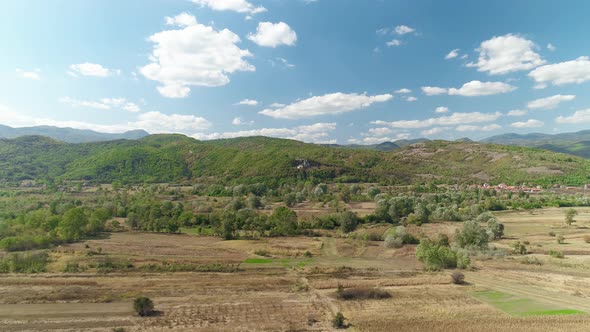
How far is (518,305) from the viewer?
1242 inches

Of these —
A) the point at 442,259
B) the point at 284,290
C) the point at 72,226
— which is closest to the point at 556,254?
the point at 442,259

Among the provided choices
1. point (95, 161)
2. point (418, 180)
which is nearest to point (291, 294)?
point (418, 180)

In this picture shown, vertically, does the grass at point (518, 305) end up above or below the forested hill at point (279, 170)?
below

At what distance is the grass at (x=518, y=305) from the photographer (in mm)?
29688

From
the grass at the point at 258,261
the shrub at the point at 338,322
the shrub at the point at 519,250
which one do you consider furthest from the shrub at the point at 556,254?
the grass at the point at 258,261

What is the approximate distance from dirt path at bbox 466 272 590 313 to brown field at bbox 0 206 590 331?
0.11 metres

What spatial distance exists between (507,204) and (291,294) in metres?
95.8

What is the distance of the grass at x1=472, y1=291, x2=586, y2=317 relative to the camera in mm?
29688

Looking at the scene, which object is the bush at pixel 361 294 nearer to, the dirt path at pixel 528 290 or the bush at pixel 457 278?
the bush at pixel 457 278

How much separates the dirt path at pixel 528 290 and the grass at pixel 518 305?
1186 mm

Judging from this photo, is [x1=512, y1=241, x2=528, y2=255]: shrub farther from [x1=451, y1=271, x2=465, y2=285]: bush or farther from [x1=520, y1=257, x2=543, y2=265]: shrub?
[x1=451, y1=271, x2=465, y2=285]: bush

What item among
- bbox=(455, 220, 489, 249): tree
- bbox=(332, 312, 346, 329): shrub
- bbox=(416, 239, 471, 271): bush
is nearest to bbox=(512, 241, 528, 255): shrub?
bbox=(455, 220, 489, 249): tree

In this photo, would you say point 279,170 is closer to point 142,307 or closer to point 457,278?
point 457,278

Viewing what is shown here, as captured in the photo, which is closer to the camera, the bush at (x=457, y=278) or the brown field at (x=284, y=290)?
the brown field at (x=284, y=290)
